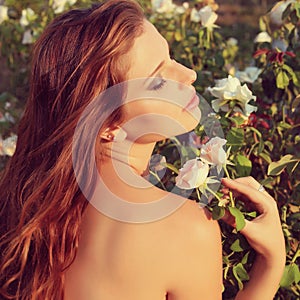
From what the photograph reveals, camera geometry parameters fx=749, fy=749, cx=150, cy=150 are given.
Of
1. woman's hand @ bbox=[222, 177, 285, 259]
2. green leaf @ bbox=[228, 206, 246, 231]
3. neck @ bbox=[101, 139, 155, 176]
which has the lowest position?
woman's hand @ bbox=[222, 177, 285, 259]

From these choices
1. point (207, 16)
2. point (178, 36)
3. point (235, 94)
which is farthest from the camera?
point (178, 36)

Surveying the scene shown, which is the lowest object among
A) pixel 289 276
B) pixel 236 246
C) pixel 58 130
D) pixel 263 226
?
pixel 289 276

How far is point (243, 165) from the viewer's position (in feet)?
6.13

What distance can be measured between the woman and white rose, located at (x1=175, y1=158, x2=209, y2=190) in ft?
0.19

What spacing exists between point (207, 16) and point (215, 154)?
104cm

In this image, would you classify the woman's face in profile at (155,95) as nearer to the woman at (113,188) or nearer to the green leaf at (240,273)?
the woman at (113,188)

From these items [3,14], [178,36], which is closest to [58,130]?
[178,36]

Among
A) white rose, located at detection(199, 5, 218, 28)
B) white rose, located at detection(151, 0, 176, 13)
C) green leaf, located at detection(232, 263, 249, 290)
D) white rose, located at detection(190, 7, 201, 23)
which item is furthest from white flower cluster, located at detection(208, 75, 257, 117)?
white rose, located at detection(151, 0, 176, 13)

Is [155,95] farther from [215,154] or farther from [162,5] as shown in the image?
[162,5]

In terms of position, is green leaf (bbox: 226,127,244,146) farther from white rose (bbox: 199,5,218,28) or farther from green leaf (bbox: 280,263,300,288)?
white rose (bbox: 199,5,218,28)

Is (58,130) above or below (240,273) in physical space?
above

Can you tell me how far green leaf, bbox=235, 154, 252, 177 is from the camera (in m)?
1.87

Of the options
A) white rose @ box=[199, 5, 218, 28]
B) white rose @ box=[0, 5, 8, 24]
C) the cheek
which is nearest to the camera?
the cheek

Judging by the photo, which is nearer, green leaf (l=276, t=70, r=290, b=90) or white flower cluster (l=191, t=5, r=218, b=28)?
green leaf (l=276, t=70, r=290, b=90)
